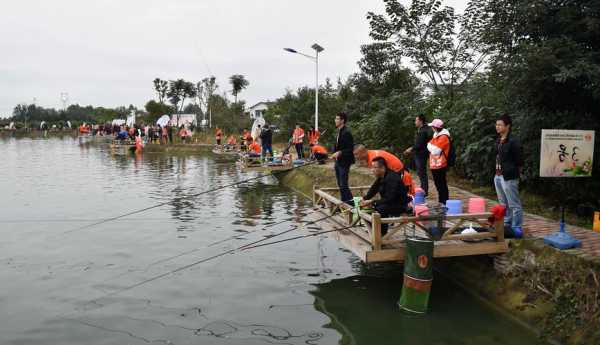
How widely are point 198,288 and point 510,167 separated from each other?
4.92m

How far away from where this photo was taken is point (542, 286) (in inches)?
249

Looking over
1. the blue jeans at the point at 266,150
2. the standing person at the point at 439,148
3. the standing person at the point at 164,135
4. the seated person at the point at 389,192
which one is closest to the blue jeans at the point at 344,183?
the standing person at the point at 439,148

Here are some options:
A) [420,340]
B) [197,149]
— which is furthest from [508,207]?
Result: [197,149]

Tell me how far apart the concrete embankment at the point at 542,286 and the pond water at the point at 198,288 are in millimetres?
228

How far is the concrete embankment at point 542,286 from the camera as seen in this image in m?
5.62

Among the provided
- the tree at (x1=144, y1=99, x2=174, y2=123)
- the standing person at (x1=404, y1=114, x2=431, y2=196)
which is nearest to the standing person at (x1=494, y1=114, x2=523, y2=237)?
the standing person at (x1=404, y1=114, x2=431, y2=196)

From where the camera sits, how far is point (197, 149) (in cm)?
3834

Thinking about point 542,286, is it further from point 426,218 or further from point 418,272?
point 426,218

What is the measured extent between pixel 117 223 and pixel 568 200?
9915mm

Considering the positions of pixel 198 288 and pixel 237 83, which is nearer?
pixel 198 288

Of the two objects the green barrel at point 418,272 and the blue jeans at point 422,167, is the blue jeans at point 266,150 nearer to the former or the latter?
the blue jeans at point 422,167

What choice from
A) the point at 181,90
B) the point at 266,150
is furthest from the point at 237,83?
the point at 266,150

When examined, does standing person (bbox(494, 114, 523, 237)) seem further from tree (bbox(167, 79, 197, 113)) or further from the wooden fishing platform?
tree (bbox(167, 79, 197, 113))

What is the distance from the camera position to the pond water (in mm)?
6363
